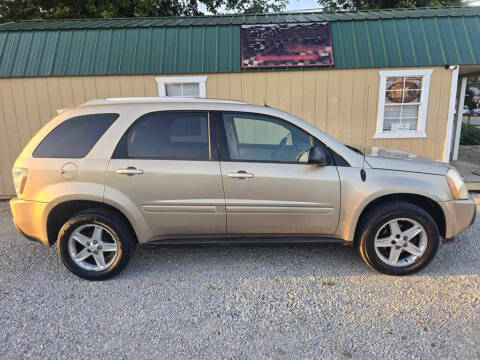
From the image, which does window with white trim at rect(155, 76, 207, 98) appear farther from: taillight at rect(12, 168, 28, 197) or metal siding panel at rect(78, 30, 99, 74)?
taillight at rect(12, 168, 28, 197)

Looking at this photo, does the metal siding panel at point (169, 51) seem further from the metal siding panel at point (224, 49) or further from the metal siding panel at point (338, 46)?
the metal siding panel at point (338, 46)

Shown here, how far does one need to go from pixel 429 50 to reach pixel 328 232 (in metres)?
5.25

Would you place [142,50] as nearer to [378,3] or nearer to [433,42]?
[433,42]

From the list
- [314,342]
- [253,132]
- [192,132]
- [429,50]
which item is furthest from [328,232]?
[429,50]

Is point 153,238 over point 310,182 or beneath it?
beneath

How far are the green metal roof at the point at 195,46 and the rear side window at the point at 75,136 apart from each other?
3464 millimetres

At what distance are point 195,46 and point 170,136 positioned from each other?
12.9 feet

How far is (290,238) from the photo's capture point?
135 inches

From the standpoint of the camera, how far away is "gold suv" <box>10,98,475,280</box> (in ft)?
10.7

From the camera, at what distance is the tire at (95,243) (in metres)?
3.28

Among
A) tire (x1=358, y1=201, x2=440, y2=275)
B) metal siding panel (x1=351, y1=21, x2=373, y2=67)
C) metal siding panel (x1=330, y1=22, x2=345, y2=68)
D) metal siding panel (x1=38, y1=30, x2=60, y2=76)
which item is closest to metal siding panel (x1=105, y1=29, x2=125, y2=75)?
metal siding panel (x1=38, y1=30, x2=60, y2=76)

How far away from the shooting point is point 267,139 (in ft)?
12.1

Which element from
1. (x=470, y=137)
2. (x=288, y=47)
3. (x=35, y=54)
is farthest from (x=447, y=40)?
(x=470, y=137)

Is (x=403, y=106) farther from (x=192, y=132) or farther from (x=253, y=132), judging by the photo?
(x=192, y=132)
